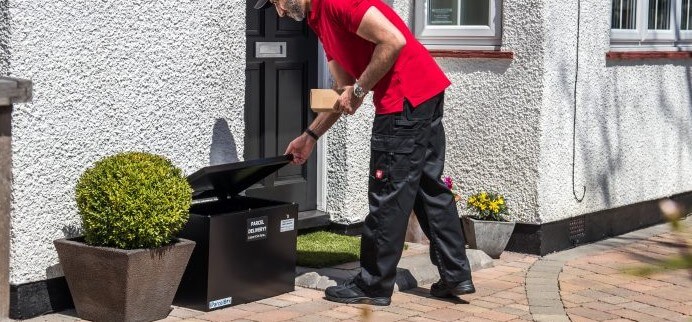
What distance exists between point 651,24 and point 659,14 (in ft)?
0.61

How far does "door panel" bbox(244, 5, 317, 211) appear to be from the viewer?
6.88m

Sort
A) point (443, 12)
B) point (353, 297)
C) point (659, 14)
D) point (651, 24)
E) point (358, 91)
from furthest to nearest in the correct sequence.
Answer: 1. point (659, 14)
2. point (651, 24)
3. point (443, 12)
4. point (353, 297)
5. point (358, 91)

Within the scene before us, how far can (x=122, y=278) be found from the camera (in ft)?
15.8

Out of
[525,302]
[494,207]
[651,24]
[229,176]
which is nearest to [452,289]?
[525,302]

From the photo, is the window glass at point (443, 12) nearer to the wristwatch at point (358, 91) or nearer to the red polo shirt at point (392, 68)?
the red polo shirt at point (392, 68)

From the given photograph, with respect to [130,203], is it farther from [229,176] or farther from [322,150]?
[322,150]

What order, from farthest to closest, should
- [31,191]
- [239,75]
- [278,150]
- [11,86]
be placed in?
[278,150]
[239,75]
[31,191]
[11,86]

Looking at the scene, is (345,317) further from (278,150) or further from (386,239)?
(278,150)

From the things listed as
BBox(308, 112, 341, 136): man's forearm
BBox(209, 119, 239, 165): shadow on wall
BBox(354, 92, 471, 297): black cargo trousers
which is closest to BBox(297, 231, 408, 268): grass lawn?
BBox(209, 119, 239, 165): shadow on wall

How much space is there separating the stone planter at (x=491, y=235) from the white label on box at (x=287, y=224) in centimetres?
173

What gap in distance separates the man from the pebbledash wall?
1.67m

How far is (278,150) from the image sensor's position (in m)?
7.16

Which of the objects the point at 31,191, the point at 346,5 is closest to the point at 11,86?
the point at 31,191

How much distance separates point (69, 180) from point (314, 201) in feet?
8.05
